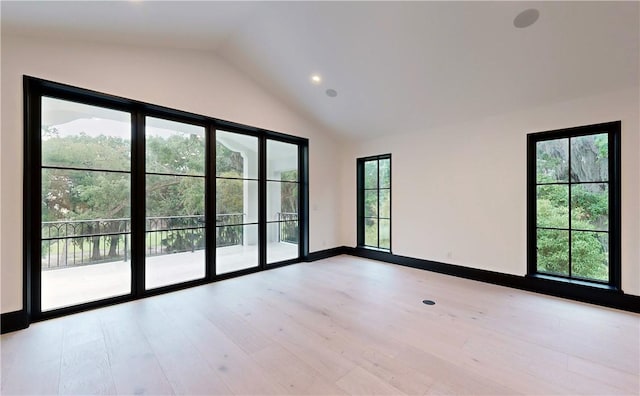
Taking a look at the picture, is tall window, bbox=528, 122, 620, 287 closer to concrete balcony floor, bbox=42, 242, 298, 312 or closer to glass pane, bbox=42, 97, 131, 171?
concrete balcony floor, bbox=42, 242, 298, 312

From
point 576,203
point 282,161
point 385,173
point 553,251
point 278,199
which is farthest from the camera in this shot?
point 385,173

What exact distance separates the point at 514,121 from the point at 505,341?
308cm

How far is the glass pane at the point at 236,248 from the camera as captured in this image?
14.0ft

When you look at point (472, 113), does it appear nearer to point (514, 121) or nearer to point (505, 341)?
point (514, 121)

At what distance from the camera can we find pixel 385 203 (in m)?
5.50

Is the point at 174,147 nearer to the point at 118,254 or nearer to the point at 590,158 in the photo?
the point at 118,254

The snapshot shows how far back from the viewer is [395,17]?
9.59 ft

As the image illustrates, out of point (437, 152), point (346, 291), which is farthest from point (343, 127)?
point (346, 291)

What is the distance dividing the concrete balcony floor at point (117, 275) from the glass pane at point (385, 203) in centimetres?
279

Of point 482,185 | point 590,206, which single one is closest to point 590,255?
point 590,206

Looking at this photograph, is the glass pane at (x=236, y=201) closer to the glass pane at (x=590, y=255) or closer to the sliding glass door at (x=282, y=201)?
the sliding glass door at (x=282, y=201)

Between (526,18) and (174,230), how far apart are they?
194 inches

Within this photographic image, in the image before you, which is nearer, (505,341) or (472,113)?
(505,341)

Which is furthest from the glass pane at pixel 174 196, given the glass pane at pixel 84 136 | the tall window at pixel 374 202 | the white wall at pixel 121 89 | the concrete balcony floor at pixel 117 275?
the tall window at pixel 374 202
